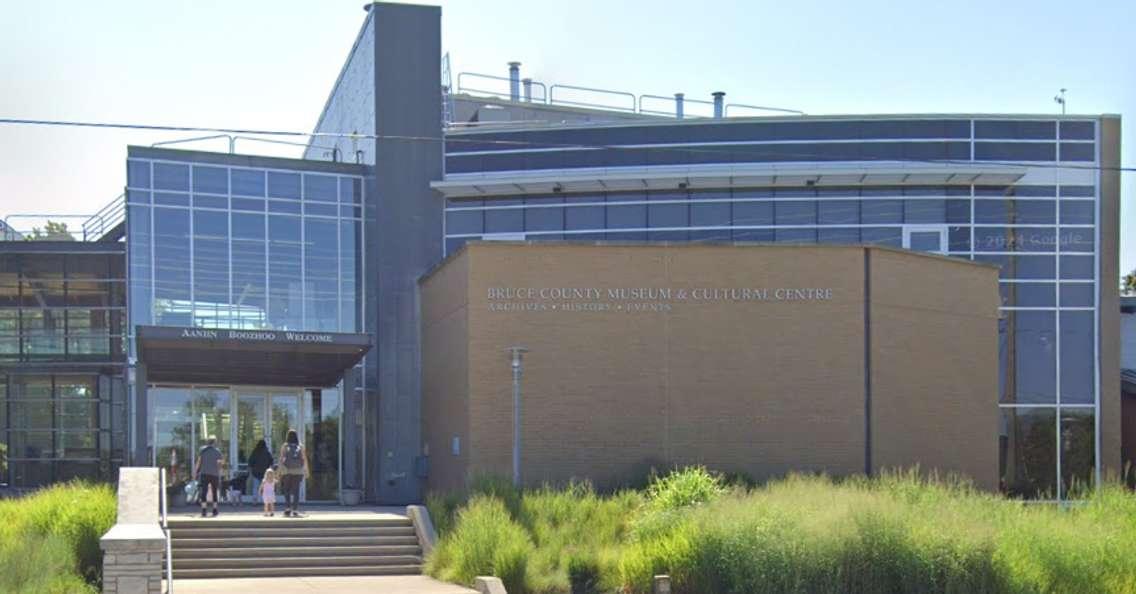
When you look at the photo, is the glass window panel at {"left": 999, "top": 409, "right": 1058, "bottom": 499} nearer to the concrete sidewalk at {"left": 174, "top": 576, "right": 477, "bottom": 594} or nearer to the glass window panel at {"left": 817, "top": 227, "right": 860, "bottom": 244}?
the glass window panel at {"left": 817, "top": 227, "right": 860, "bottom": 244}

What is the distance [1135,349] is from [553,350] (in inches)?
1011

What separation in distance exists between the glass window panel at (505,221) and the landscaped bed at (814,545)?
635 inches

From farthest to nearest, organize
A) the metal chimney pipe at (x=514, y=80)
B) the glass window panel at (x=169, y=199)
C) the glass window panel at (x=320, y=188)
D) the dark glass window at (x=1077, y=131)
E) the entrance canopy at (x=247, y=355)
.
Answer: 1. the metal chimney pipe at (x=514, y=80)
2. the dark glass window at (x=1077, y=131)
3. the glass window panel at (x=320, y=188)
4. the glass window panel at (x=169, y=199)
5. the entrance canopy at (x=247, y=355)

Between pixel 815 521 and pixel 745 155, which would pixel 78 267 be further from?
pixel 815 521

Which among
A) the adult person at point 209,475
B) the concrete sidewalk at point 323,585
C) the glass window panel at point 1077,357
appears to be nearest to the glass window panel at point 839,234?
the glass window panel at point 1077,357

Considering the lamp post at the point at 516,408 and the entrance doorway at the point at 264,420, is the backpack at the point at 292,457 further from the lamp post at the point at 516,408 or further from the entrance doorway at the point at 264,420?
the entrance doorway at the point at 264,420

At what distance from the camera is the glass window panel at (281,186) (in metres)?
36.7

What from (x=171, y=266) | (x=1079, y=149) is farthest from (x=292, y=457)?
(x=1079, y=149)

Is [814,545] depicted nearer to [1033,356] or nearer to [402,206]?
[402,206]

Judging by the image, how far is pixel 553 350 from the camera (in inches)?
1166

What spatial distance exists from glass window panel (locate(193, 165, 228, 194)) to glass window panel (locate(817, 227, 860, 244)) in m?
15.9

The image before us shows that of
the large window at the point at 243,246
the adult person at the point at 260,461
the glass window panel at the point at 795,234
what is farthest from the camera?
the glass window panel at the point at 795,234

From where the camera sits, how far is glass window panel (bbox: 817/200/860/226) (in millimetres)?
37719

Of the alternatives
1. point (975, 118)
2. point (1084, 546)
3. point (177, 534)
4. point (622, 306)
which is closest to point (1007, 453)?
point (975, 118)
